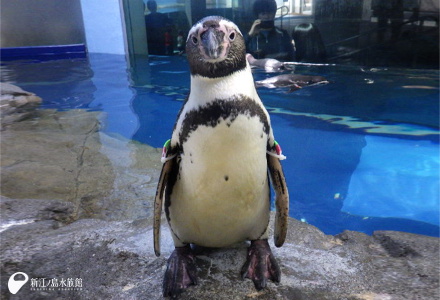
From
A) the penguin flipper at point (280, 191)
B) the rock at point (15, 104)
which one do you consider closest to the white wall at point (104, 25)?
the rock at point (15, 104)

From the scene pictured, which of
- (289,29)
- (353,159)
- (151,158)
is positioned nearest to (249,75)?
(151,158)

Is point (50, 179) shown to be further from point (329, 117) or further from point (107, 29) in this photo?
point (107, 29)

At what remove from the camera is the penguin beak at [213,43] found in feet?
4.22

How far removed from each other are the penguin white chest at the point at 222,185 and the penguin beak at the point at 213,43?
0.74ft

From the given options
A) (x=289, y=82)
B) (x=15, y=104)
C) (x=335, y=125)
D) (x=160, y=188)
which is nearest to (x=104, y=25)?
(x=15, y=104)

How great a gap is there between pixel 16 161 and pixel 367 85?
5.86 meters

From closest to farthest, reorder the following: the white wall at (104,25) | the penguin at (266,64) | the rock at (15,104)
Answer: the rock at (15,104) < the penguin at (266,64) < the white wall at (104,25)

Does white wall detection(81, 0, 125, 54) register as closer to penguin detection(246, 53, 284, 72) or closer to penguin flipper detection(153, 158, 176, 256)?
penguin detection(246, 53, 284, 72)

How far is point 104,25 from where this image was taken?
396 inches

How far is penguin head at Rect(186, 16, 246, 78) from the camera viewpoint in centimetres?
130

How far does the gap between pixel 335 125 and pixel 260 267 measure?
4119 millimetres

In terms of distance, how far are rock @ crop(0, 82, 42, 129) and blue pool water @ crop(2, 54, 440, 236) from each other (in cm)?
25
